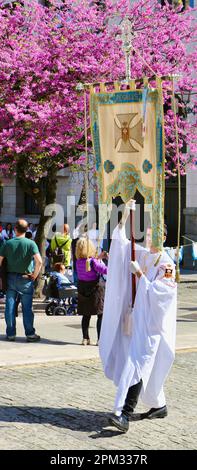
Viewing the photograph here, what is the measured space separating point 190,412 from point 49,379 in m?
2.04

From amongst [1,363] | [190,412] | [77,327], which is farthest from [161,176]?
[77,327]

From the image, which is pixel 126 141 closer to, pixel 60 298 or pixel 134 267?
pixel 134 267

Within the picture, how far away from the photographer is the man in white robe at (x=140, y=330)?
22.5 ft

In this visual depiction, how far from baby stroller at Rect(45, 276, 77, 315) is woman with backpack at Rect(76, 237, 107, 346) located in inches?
115

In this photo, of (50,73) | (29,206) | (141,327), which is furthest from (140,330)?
(29,206)

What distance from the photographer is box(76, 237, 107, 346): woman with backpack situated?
11.1 meters

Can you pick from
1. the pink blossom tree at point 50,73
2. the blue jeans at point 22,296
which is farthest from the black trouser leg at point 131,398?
the pink blossom tree at point 50,73

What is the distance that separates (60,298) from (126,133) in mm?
6850

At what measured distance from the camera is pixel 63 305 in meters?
14.6

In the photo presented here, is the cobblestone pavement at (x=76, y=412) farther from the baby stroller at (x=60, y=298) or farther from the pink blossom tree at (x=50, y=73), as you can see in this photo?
the pink blossom tree at (x=50, y=73)

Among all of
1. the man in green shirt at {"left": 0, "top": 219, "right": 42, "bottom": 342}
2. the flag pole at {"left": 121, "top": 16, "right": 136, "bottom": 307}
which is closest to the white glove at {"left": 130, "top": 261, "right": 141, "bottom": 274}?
the flag pole at {"left": 121, "top": 16, "right": 136, "bottom": 307}

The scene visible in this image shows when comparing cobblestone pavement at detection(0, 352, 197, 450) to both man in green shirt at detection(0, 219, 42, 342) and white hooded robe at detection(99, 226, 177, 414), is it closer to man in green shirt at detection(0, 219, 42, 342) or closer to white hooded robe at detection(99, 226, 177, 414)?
white hooded robe at detection(99, 226, 177, 414)
